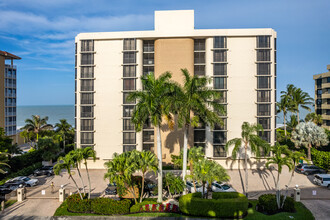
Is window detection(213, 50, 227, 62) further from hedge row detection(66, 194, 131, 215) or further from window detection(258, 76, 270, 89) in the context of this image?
hedge row detection(66, 194, 131, 215)

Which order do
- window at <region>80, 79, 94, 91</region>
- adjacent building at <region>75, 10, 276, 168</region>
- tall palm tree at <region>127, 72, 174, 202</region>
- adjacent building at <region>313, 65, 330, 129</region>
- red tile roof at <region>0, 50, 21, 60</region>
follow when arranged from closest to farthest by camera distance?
tall palm tree at <region>127, 72, 174, 202</region>
adjacent building at <region>75, 10, 276, 168</region>
window at <region>80, 79, 94, 91</region>
red tile roof at <region>0, 50, 21, 60</region>
adjacent building at <region>313, 65, 330, 129</region>

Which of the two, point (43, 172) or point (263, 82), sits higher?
point (263, 82)

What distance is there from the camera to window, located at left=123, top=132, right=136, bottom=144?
1491 inches

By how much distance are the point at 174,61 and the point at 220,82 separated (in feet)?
29.0

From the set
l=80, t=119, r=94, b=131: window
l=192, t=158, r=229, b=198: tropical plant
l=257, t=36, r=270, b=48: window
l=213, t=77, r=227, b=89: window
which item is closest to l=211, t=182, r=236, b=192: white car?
l=192, t=158, r=229, b=198: tropical plant

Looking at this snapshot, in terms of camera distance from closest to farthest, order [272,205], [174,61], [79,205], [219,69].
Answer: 1. [272,205]
2. [79,205]
3. [219,69]
4. [174,61]

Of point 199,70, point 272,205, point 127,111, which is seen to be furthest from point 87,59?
point 272,205

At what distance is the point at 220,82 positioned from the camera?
36.8m

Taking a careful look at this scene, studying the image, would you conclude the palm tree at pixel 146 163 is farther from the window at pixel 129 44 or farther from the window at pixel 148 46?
the window at pixel 148 46

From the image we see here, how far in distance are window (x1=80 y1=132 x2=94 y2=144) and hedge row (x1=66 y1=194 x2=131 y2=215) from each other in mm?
15972

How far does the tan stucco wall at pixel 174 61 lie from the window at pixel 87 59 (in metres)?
12.2

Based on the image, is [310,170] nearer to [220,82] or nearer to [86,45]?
[220,82]

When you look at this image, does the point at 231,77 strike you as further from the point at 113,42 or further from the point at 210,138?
the point at 113,42

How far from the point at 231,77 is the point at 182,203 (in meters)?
23.4
